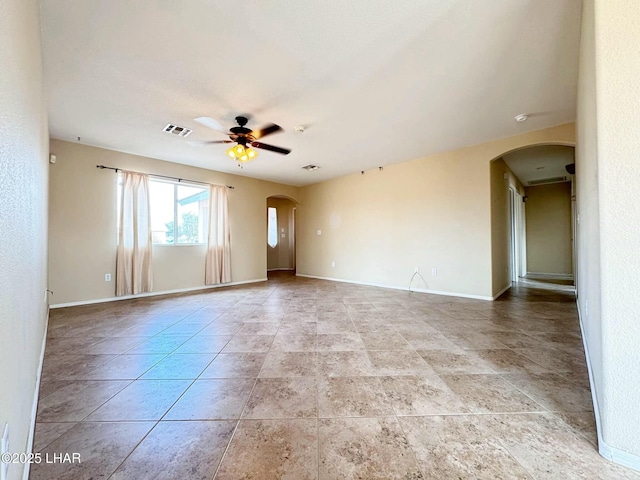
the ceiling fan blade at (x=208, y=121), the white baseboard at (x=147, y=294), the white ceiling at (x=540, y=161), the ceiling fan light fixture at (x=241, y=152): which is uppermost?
the white ceiling at (x=540, y=161)

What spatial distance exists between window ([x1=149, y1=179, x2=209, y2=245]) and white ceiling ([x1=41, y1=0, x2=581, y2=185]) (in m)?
1.35

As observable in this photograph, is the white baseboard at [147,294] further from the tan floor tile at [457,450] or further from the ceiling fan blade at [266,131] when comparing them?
the tan floor tile at [457,450]

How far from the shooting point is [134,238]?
4684mm

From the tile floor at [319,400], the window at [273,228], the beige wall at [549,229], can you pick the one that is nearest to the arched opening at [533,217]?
the beige wall at [549,229]

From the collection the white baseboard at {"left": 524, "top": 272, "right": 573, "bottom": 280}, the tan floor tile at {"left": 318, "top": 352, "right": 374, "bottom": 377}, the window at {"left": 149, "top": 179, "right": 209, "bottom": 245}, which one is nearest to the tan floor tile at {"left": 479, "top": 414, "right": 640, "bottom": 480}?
the tan floor tile at {"left": 318, "top": 352, "right": 374, "bottom": 377}

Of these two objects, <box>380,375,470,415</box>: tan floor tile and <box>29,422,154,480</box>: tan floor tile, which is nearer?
<box>29,422,154,480</box>: tan floor tile

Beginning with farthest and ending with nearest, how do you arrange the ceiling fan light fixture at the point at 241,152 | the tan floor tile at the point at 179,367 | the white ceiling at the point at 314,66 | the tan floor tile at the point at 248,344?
the ceiling fan light fixture at the point at 241,152
the tan floor tile at the point at 248,344
the tan floor tile at the point at 179,367
the white ceiling at the point at 314,66

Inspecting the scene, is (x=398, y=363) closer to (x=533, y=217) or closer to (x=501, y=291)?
(x=501, y=291)

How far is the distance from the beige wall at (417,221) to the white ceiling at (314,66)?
2.85 feet

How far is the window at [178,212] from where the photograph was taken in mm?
5039

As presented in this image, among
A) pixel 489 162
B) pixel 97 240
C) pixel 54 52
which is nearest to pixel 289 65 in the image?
pixel 54 52

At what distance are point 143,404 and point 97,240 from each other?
3.95m

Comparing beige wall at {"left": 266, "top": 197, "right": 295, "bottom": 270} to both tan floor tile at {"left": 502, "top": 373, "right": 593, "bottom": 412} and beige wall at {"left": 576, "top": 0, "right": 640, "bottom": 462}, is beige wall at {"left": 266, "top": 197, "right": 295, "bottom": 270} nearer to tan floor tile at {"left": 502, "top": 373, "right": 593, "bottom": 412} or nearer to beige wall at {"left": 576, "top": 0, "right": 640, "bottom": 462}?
tan floor tile at {"left": 502, "top": 373, "right": 593, "bottom": 412}

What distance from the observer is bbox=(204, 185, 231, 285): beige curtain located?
5727mm
